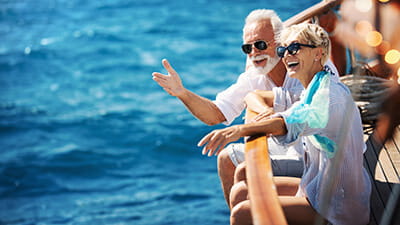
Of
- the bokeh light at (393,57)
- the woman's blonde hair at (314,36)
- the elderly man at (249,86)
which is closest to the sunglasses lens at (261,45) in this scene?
the elderly man at (249,86)

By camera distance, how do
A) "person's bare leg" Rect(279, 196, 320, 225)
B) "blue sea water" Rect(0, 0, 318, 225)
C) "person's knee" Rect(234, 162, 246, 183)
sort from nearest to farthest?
"person's bare leg" Rect(279, 196, 320, 225) → "person's knee" Rect(234, 162, 246, 183) → "blue sea water" Rect(0, 0, 318, 225)

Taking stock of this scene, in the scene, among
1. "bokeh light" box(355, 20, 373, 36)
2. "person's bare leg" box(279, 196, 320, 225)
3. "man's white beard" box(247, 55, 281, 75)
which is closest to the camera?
"person's bare leg" box(279, 196, 320, 225)

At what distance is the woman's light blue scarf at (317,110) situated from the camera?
2.35 metres

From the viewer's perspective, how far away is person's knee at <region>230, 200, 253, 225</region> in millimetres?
2541

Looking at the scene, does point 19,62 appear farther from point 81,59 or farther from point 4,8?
point 4,8

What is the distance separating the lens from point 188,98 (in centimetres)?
328

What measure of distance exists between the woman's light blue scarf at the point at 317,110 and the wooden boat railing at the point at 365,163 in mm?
166

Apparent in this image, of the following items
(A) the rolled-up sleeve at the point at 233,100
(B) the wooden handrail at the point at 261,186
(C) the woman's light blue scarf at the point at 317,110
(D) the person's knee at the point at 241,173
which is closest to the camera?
(B) the wooden handrail at the point at 261,186

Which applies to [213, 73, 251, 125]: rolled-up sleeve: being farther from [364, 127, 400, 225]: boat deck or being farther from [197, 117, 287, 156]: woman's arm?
[197, 117, 287, 156]: woman's arm

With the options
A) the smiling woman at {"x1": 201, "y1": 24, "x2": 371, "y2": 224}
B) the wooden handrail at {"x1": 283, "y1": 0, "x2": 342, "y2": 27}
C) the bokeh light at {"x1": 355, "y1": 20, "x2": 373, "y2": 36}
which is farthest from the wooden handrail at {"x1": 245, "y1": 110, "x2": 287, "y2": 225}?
the wooden handrail at {"x1": 283, "y1": 0, "x2": 342, "y2": 27}

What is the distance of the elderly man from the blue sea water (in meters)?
3.72

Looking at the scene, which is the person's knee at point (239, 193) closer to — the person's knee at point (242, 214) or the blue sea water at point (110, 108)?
the person's knee at point (242, 214)

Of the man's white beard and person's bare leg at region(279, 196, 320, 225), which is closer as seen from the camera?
person's bare leg at region(279, 196, 320, 225)

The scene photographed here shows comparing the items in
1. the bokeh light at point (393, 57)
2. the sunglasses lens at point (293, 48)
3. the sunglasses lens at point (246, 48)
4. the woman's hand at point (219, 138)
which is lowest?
the woman's hand at point (219, 138)
